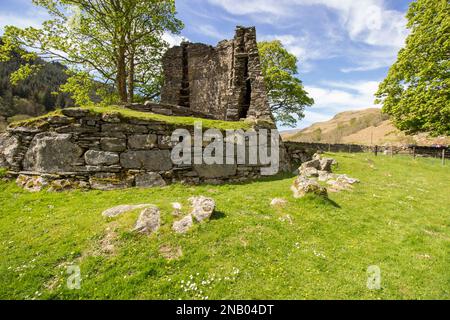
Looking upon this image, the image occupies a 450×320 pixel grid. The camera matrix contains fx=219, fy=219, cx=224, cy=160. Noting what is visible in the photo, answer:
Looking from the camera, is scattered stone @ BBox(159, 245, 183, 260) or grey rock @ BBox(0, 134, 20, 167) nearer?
scattered stone @ BBox(159, 245, 183, 260)

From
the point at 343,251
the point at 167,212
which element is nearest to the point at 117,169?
the point at 167,212

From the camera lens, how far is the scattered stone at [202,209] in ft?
21.1

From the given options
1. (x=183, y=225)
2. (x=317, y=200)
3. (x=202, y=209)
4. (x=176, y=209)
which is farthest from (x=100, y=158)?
(x=317, y=200)

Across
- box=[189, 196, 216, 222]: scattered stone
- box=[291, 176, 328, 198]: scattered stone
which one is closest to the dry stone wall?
box=[189, 196, 216, 222]: scattered stone

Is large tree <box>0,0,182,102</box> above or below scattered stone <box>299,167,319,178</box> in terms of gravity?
above

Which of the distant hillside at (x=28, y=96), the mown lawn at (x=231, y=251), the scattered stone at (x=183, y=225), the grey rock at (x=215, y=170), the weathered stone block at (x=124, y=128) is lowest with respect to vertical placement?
the mown lawn at (x=231, y=251)

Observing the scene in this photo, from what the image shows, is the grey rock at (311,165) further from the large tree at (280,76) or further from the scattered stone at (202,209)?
A: the large tree at (280,76)

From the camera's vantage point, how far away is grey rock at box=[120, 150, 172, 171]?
400 inches

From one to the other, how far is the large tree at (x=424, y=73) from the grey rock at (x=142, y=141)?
23840 millimetres

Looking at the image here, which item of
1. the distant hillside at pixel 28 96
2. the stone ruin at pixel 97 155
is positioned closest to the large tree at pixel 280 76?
the stone ruin at pixel 97 155

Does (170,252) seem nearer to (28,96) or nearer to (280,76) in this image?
(280,76)

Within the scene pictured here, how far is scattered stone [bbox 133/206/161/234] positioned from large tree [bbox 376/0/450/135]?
24810 millimetres

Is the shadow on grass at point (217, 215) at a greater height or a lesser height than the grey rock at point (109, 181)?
lesser

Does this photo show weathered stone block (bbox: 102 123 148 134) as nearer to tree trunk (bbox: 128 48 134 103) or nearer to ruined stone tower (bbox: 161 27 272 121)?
ruined stone tower (bbox: 161 27 272 121)
